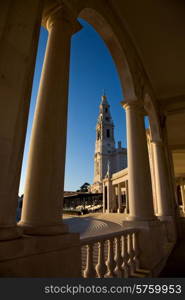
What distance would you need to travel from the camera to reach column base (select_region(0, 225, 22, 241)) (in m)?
3.10

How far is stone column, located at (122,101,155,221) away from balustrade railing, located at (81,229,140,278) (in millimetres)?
1361

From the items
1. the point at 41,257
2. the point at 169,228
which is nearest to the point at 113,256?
the point at 41,257

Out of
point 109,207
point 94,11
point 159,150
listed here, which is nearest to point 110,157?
point 109,207

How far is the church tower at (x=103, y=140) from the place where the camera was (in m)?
135

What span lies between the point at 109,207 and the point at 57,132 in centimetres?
6965

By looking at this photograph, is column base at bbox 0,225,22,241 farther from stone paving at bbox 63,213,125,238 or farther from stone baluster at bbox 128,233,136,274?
stone paving at bbox 63,213,125,238

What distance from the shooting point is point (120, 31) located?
10.8 metres

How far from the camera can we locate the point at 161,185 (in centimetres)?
1519

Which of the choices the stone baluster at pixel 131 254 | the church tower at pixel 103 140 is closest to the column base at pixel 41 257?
the stone baluster at pixel 131 254

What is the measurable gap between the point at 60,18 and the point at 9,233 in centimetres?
622

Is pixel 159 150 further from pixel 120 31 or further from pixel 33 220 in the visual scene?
pixel 33 220

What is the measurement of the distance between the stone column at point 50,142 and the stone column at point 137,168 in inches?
241

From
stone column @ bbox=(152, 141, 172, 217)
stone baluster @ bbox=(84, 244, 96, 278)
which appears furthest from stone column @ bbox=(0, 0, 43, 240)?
stone column @ bbox=(152, 141, 172, 217)

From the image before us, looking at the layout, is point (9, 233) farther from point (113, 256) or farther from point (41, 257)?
point (113, 256)
